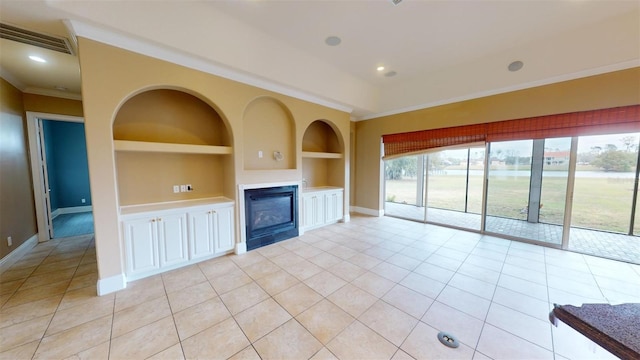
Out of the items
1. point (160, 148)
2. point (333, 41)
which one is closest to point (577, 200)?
point (333, 41)

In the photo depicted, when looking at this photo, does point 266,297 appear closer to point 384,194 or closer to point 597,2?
point 384,194

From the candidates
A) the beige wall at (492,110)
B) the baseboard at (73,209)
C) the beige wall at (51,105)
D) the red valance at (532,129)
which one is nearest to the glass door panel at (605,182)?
the red valance at (532,129)

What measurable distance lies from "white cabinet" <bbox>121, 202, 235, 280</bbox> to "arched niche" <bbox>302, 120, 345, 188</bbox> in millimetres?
2439

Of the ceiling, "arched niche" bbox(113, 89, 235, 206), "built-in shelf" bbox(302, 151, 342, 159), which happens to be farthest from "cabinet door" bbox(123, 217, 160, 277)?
"built-in shelf" bbox(302, 151, 342, 159)

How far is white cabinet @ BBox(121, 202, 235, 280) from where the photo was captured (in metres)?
2.71

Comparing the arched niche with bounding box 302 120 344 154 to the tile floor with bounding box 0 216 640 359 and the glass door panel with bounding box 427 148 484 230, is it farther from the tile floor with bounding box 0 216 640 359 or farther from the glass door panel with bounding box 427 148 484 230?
the tile floor with bounding box 0 216 640 359

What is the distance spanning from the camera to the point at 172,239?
2969mm

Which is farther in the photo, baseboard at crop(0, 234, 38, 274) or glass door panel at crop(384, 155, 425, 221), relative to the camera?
glass door panel at crop(384, 155, 425, 221)

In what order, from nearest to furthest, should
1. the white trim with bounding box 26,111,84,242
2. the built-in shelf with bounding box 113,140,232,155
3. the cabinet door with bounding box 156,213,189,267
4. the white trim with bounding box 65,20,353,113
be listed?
the white trim with bounding box 65,20,353,113 < the built-in shelf with bounding box 113,140,232,155 < the cabinet door with bounding box 156,213,189,267 < the white trim with bounding box 26,111,84,242

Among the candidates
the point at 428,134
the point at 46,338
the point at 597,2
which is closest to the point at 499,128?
the point at 428,134

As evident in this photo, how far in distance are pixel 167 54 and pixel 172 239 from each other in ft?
8.01

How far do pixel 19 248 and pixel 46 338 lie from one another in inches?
113

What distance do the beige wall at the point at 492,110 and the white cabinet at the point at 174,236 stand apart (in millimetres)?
3977

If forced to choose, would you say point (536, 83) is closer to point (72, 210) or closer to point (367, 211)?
point (367, 211)
